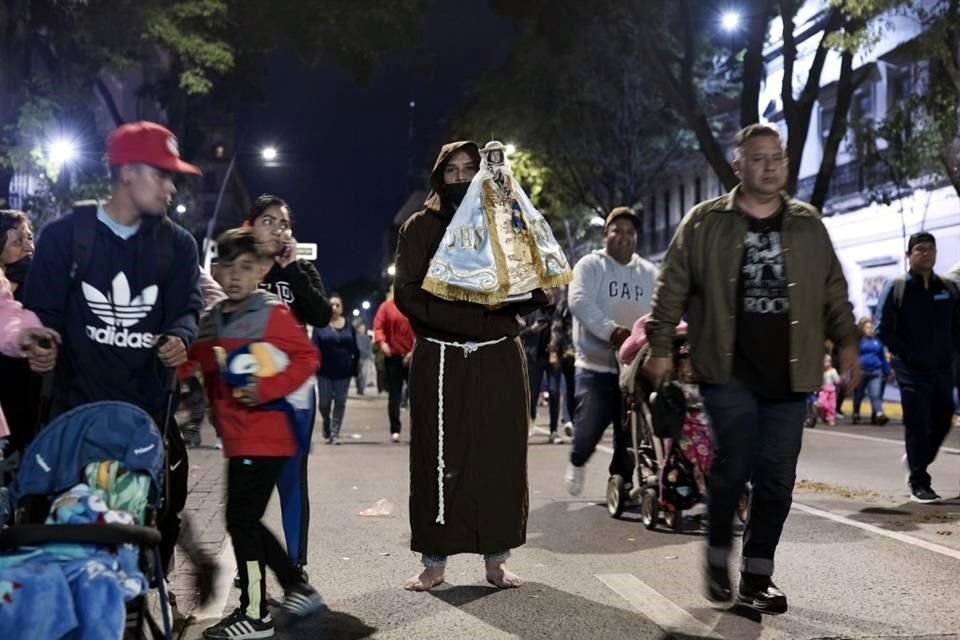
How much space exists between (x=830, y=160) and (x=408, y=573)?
1652 cm

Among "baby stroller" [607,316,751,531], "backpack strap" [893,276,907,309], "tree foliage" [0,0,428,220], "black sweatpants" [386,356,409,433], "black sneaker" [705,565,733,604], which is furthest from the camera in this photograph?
"tree foliage" [0,0,428,220]

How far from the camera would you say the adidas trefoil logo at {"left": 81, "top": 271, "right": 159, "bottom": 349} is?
468 cm

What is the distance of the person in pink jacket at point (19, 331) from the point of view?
442cm

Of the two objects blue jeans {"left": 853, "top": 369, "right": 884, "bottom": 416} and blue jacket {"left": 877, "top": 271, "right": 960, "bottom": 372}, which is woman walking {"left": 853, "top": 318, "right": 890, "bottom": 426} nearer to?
blue jeans {"left": 853, "top": 369, "right": 884, "bottom": 416}

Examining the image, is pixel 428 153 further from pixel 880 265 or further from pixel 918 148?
pixel 918 148

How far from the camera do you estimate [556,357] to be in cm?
1402

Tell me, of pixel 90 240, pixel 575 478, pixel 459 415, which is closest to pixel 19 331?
pixel 90 240

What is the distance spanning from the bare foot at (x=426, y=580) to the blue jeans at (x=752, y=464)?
4.51ft

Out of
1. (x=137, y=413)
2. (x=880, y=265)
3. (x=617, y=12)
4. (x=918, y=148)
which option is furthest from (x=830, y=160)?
(x=137, y=413)

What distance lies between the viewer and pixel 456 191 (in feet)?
19.9

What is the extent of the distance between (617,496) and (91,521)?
519 cm

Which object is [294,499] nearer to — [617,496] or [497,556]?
[497,556]

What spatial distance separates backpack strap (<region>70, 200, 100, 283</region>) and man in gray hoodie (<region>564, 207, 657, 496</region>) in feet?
13.9

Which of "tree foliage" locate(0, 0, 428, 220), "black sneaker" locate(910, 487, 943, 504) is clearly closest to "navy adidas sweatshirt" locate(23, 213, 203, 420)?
"black sneaker" locate(910, 487, 943, 504)
